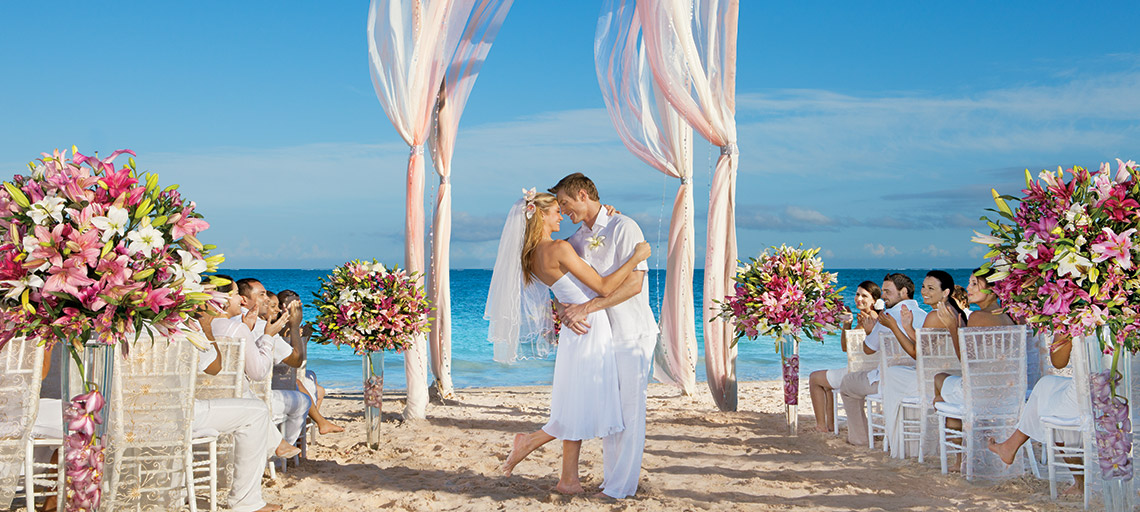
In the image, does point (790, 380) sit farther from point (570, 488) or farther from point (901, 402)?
point (570, 488)

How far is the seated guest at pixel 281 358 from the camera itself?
561 centimetres

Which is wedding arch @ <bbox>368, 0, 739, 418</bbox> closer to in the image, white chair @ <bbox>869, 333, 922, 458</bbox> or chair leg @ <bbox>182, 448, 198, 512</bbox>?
white chair @ <bbox>869, 333, 922, 458</bbox>

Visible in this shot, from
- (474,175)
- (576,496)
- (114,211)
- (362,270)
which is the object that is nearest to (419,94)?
(362,270)

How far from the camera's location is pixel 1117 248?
11.8 feet

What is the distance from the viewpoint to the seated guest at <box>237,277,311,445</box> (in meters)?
5.61

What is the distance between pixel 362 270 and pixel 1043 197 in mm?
4436

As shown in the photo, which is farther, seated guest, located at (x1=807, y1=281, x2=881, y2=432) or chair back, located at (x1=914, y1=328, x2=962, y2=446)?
seated guest, located at (x1=807, y1=281, x2=881, y2=432)

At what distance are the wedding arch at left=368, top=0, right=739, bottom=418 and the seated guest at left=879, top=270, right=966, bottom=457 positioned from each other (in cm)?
213

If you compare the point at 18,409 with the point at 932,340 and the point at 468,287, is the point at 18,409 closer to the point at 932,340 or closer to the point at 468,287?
the point at 932,340

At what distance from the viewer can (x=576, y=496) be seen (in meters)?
4.97

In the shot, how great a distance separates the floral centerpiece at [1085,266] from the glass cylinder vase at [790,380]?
10.9 ft

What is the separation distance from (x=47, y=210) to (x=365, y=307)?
319 cm

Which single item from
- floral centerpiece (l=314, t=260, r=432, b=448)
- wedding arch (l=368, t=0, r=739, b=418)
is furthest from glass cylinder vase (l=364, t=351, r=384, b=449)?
wedding arch (l=368, t=0, r=739, b=418)

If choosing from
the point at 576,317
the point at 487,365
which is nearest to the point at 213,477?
the point at 576,317
